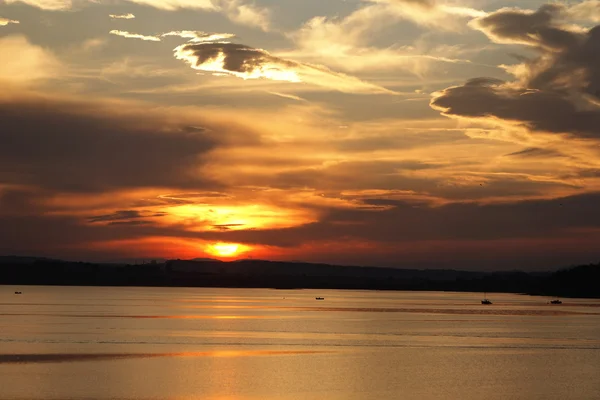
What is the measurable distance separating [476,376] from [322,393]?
38.9ft

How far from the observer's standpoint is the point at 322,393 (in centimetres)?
4134

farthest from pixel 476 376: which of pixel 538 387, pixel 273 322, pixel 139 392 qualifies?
pixel 273 322

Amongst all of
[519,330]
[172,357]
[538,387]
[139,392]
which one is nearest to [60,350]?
[172,357]

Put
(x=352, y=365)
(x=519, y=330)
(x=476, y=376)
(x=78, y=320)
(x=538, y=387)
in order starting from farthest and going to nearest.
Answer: (x=78, y=320), (x=519, y=330), (x=352, y=365), (x=476, y=376), (x=538, y=387)

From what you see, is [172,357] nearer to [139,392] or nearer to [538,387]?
[139,392]

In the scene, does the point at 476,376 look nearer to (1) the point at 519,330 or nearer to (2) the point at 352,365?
(2) the point at 352,365

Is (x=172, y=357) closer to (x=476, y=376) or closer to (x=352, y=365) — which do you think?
(x=352, y=365)

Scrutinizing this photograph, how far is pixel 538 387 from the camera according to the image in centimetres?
4566

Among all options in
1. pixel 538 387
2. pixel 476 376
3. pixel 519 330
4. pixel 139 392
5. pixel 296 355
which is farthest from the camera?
pixel 519 330

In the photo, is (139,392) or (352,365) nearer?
(139,392)

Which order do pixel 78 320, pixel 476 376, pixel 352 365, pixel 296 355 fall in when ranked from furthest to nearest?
pixel 78 320, pixel 296 355, pixel 352 365, pixel 476 376

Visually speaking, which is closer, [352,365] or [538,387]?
[538,387]

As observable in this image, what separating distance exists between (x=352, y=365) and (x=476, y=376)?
8.07 m

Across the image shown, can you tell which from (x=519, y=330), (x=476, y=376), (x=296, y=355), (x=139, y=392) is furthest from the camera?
(x=519, y=330)
